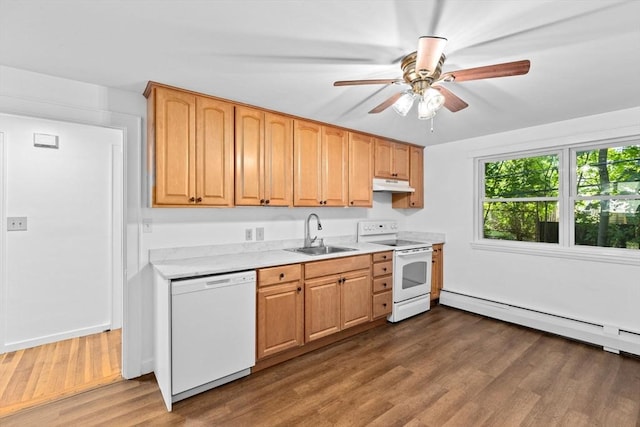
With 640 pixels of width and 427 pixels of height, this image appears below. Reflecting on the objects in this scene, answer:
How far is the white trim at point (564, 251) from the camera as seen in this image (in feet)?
9.32

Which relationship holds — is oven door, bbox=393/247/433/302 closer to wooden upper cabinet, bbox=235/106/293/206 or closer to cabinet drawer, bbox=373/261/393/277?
cabinet drawer, bbox=373/261/393/277

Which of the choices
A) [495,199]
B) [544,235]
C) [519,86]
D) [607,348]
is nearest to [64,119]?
[519,86]

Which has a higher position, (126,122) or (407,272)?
(126,122)

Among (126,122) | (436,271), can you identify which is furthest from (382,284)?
(126,122)

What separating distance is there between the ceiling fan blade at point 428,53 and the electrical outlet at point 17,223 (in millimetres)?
3654

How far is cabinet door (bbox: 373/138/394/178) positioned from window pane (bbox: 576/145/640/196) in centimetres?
197

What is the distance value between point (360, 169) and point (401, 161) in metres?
0.83

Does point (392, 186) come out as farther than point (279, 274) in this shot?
Yes

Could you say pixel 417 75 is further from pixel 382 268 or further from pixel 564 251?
pixel 564 251

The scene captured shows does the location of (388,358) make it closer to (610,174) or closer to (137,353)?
(137,353)

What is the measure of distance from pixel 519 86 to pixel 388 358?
247 centimetres

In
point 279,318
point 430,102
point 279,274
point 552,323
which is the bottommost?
point 552,323

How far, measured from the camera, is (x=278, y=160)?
288cm

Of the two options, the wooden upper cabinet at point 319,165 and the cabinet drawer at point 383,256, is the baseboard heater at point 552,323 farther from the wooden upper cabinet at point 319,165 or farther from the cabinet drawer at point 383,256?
the wooden upper cabinet at point 319,165
